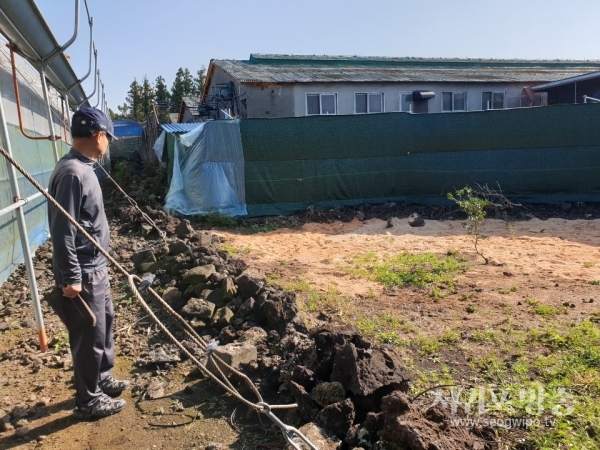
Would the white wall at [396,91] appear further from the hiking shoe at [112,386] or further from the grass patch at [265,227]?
the hiking shoe at [112,386]

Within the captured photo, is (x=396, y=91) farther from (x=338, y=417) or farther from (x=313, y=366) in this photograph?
(x=338, y=417)

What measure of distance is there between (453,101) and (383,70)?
3017 mm

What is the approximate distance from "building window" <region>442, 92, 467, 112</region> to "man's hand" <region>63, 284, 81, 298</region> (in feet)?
57.3

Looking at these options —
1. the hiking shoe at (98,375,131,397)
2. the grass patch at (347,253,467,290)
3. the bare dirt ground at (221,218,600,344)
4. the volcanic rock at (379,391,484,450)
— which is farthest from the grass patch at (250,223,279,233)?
the volcanic rock at (379,391,484,450)

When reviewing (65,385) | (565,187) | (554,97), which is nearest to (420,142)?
(565,187)

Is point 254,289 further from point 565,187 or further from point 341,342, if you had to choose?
point 565,187

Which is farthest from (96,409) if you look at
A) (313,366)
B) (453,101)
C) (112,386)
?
(453,101)

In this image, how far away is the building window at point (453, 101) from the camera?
18.2m

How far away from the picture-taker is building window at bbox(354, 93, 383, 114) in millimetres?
17219

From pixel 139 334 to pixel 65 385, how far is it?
35.7 inches

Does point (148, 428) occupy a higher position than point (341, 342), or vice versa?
point (341, 342)

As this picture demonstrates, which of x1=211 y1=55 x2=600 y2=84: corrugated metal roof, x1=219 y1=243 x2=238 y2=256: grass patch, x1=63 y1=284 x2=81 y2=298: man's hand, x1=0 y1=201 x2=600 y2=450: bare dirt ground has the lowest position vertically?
x1=0 y1=201 x2=600 y2=450: bare dirt ground

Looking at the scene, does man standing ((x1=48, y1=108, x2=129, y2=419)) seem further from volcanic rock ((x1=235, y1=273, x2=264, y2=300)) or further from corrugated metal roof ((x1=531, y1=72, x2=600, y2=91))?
corrugated metal roof ((x1=531, y1=72, x2=600, y2=91))

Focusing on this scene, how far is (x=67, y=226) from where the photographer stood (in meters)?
2.56
